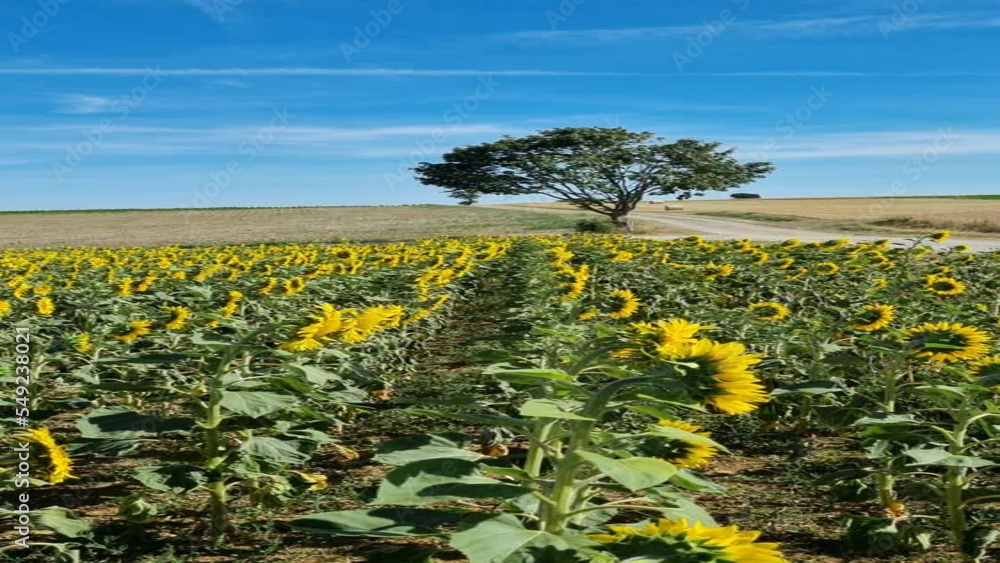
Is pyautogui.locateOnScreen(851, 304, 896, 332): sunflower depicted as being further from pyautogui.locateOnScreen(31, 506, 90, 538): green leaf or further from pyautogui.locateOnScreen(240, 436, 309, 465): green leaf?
pyautogui.locateOnScreen(31, 506, 90, 538): green leaf

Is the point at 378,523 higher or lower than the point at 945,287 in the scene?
lower

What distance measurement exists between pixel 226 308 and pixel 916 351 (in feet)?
13.8

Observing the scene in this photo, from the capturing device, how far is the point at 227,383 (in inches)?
110

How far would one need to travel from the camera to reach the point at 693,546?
1413 millimetres

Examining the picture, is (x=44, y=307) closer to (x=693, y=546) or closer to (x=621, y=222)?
(x=693, y=546)

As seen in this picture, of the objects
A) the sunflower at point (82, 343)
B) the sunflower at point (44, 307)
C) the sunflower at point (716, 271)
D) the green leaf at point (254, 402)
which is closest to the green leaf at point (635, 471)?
the green leaf at point (254, 402)

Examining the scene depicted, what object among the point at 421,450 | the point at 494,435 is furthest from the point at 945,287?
the point at 421,450

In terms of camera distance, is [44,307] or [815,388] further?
[44,307]

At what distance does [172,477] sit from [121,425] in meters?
0.31

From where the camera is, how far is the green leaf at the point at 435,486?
1653mm

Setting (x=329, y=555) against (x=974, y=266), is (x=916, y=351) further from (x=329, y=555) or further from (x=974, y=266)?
(x=974, y=266)

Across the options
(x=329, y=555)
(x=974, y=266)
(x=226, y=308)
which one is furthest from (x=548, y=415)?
(x=974, y=266)

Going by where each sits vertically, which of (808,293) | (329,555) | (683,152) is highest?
(683,152)

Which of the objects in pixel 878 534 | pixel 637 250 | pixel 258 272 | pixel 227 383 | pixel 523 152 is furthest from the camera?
pixel 523 152
